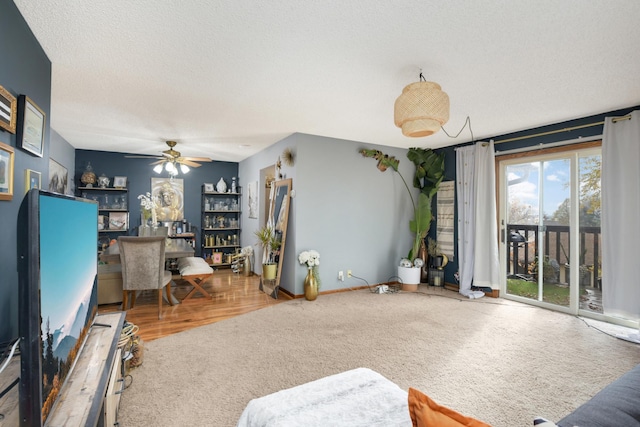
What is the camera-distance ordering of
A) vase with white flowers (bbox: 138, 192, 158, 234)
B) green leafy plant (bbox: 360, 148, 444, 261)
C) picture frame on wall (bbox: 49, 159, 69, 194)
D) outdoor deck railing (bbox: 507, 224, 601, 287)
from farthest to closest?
vase with white flowers (bbox: 138, 192, 158, 234)
green leafy plant (bbox: 360, 148, 444, 261)
picture frame on wall (bbox: 49, 159, 69, 194)
outdoor deck railing (bbox: 507, 224, 601, 287)

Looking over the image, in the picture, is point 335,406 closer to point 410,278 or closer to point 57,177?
point 410,278

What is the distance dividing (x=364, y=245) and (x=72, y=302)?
4229 millimetres

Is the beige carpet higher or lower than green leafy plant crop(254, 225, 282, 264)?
lower

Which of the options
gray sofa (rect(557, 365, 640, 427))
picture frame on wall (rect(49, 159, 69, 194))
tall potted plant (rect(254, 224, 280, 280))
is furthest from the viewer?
tall potted plant (rect(254, 224, 280, 280))

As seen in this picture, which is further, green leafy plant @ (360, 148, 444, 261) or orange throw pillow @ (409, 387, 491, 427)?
green leafy plant @ (360, 148, 444, 261)

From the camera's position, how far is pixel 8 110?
1666 millimetres

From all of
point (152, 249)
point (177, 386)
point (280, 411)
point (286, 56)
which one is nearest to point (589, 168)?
point (286, 56)

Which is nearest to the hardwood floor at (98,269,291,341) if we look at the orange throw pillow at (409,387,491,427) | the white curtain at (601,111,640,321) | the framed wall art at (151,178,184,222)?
the framed wall art at (151,178,184,222)

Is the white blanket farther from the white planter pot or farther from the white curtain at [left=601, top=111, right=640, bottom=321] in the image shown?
the white planter pot

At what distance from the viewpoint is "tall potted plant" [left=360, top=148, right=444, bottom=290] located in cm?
514

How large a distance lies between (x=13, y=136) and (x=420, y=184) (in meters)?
5.26

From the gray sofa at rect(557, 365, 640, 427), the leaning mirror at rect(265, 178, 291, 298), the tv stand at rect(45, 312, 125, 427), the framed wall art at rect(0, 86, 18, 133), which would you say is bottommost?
the tv stand at rect(45, 312, 125, 427)

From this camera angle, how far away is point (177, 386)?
2.23 m

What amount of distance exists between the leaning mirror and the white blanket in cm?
328
